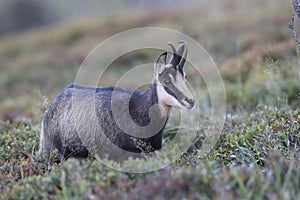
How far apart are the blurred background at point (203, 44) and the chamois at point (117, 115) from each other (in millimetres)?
1555

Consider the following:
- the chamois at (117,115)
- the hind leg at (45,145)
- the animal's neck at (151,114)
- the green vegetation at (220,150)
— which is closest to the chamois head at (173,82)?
the chamois at (117,115)

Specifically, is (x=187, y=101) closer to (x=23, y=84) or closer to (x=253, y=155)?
(x=253, y=155)

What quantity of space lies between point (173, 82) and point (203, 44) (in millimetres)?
10837

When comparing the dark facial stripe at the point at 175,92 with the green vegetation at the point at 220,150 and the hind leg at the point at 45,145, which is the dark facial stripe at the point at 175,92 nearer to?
the green vegetation at the point at 220,150

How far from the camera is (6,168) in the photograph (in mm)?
5375

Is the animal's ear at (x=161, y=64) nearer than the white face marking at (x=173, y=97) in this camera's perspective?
No

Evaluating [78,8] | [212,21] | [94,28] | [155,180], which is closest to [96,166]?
[155,180]

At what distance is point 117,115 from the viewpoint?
5.74 meters

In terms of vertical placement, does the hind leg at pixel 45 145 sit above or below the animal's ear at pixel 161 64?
below

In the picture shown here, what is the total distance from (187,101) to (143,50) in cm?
1243

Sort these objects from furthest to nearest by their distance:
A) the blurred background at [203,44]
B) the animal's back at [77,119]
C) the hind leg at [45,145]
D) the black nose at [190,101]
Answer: the blurred background at [203,44]
the hind leg at [45,145]
the animal's back at [77,119]
the black nose at [190,101]

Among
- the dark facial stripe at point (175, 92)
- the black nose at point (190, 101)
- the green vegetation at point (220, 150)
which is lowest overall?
the green vegetation at point (220, 150)

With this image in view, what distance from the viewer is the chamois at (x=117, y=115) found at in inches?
217

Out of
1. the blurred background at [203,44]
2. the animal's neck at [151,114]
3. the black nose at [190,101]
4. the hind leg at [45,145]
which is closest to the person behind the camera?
the black nose at [190,101]
